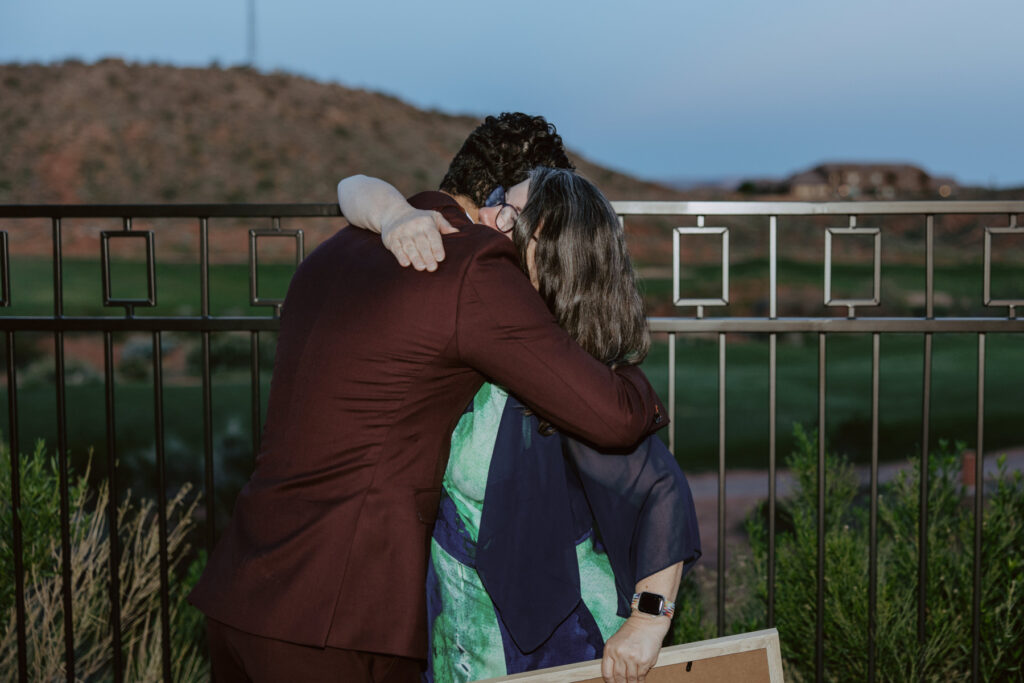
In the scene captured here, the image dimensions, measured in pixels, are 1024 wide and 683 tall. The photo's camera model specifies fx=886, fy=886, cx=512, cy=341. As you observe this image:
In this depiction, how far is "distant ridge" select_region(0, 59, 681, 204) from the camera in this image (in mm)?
41219

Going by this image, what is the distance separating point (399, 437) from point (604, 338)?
0.38 metres

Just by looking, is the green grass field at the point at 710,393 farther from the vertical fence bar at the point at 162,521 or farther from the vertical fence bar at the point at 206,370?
the vertical fence bar at the point at 162,521

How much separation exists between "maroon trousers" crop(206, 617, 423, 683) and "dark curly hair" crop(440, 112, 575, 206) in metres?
1.03

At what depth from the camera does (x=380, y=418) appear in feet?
4.55

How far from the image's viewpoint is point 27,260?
47.2 m

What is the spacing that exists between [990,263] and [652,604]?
1.45 metres

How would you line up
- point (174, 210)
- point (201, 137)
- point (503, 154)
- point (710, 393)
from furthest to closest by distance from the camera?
point (201, 137) < point (710, 393) < point (174, 210) < point (503, 154)

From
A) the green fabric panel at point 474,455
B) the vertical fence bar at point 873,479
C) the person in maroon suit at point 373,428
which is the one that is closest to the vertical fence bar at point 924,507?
the vertical fence bar at point 873,479

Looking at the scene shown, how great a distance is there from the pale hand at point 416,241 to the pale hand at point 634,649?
69 cm

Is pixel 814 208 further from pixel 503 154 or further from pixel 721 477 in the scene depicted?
pixel 503 154

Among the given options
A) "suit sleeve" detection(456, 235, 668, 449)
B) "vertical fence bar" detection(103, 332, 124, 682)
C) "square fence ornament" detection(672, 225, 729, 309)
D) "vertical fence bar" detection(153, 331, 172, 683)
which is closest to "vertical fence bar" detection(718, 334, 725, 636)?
"square fence ornament" detection(672, 225, 729, 309)

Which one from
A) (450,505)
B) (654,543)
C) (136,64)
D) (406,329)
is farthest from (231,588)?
(136,64)

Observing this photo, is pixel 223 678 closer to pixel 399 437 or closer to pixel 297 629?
pixel 297 629

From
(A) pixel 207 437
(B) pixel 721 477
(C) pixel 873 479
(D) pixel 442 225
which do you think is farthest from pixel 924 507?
(A) pixel 207 437
